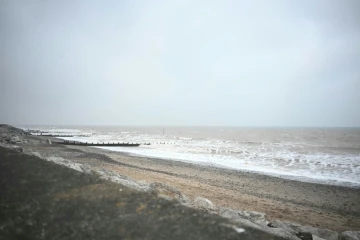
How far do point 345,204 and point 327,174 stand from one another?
727cm

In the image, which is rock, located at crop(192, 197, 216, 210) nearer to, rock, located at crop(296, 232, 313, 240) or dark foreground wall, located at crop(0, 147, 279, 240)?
rock, located at crop(296, 232, 313, 240)

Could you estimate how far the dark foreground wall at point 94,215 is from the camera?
133 cm

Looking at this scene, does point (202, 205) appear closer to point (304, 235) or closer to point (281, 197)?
point (304, 235)

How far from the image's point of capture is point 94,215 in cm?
153

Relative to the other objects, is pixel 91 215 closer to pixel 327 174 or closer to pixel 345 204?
pixel 345 204

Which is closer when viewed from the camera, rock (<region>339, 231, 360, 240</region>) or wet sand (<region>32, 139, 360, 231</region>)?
rock (<region>339, 231, 360, 240</region>)

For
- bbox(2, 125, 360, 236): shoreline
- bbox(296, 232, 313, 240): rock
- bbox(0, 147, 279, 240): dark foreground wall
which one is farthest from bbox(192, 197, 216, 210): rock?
bbox(0, 147, 279, 240): dark foreground wall

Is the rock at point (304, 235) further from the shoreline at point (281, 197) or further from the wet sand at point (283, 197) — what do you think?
the wet sand at point (283, 197)

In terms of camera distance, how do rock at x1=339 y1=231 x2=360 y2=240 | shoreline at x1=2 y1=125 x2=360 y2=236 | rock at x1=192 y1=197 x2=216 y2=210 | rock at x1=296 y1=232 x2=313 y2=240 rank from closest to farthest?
1. rock at x1=296 y1=232 x2=313 y2=240
2. rock at x1=339 y1=231 x2=360 y2=240
3. rock at x1=192 y1=197 x2=216 y2=210
4. shoreline at x1=2 y1=125 x2=360 y2=236

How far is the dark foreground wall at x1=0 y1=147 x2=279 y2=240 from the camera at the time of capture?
1330 millimetres

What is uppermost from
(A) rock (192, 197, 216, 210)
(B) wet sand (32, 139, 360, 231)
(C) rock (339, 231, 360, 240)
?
(A) rock (192, 197, 216, 210)

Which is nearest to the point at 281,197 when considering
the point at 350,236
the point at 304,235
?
the point at 350,236

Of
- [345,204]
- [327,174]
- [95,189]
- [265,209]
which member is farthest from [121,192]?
[327,174]

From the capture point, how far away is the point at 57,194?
1.87 metres
